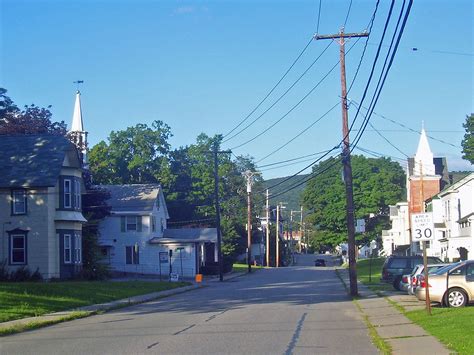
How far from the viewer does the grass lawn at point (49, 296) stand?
943 inches

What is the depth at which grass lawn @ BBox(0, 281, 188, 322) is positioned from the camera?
78.6 feet

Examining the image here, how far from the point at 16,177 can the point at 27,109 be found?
465 inches

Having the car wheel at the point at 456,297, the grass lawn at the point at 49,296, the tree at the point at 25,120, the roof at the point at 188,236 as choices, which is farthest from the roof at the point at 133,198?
the car wheel at the point at 456,297

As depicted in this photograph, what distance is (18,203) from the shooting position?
42188 mm

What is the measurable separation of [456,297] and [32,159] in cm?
2871

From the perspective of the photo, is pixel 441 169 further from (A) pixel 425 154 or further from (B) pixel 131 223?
(B) pixel 131 223

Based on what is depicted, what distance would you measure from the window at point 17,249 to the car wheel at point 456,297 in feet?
90.2

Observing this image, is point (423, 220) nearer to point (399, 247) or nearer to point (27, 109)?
point (27, 109)

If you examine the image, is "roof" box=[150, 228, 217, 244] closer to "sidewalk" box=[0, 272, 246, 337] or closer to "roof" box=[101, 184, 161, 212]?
"roof" box=[101, 184, 161, 212]

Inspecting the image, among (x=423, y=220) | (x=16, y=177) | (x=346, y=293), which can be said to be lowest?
(x=346, y=293)

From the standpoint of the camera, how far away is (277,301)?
29109 millimetres

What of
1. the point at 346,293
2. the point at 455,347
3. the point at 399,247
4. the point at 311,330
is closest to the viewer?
the point at 455,347

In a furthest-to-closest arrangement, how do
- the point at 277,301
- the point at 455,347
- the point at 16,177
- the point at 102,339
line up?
the point at 16,177 < the point at 277,301 < the point at 102,339 < the point at 455,347

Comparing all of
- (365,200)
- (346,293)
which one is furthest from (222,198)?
(346,293)
